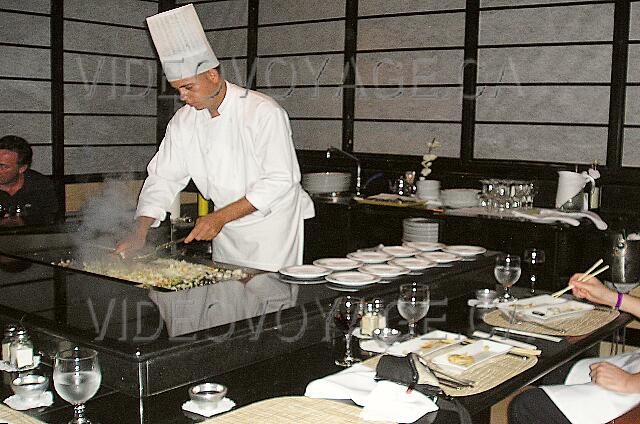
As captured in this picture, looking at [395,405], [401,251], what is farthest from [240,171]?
[395,405]

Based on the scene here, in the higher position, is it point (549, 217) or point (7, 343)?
point (549, 217)

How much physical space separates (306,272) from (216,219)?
637mm

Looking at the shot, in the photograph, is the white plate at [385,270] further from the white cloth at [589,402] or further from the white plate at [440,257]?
the white cloth at [589,402]

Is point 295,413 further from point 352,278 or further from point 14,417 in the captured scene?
point 352,278

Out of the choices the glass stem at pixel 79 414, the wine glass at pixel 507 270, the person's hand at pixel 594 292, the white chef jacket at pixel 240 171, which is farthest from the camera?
the white chef jacket at pixel 240 171

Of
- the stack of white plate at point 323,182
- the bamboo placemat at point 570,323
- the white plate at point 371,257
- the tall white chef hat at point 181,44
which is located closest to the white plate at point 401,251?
the white plate at point 371,257

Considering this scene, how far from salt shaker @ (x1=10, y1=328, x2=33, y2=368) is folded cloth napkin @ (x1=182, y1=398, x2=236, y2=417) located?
19.4 inches

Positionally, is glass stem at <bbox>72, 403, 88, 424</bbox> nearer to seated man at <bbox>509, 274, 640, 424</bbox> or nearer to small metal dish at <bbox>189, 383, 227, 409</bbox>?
small metal dish at <bbox>189, 383, 227, 409</bbox>

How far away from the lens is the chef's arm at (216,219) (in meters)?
2.94

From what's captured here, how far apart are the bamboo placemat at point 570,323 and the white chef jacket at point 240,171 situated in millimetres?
1214

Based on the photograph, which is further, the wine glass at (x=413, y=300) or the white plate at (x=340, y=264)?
the white plate at (x=340, y=264)

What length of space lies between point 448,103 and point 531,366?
13.1 feet

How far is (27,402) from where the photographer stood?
174 centimetres

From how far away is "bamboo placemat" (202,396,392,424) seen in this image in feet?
4.98
